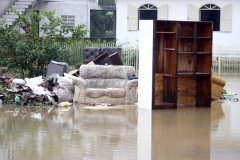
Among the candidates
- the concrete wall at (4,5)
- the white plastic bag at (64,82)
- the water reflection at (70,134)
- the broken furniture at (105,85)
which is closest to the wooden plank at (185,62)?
the broken furniture at (105,85)

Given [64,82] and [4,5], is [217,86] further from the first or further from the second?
[4,5]

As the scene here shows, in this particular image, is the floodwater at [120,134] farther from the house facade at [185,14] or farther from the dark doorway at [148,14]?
the dark doorway at [148,14]

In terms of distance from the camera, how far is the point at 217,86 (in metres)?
17.0

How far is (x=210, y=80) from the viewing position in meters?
15.6

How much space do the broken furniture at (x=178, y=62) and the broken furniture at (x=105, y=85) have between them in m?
0.86

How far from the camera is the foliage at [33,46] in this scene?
18.4 meters

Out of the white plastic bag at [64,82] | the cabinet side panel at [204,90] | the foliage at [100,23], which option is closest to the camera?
the cabinet side panel at [204,90]

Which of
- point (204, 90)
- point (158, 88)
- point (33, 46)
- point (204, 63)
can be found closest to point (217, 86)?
point (204, 90)

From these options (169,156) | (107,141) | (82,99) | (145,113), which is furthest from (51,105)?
(169,156)

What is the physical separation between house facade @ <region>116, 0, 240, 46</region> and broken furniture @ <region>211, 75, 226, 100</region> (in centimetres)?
1334

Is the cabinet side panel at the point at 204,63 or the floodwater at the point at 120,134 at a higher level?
the cabinet side panel at the point at 204,63

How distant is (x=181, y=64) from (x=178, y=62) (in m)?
0.12

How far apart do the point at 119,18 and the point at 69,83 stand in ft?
55.0

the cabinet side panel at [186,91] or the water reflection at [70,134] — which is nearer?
the water reflection at [70,134]
